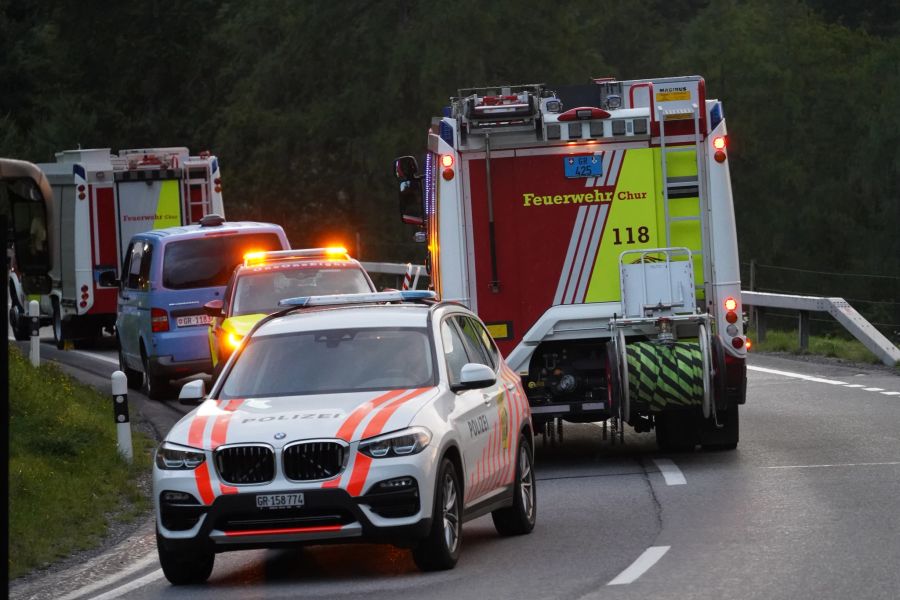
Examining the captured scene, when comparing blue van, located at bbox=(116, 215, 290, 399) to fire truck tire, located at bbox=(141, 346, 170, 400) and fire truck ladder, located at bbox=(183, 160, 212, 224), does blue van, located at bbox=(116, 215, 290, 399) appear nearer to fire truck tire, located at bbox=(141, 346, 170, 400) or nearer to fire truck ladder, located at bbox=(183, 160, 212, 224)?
fire truck tire, located at bbox=(141, 346, 170, 400)

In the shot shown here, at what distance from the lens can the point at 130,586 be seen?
443 inches

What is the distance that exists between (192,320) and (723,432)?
8.22m

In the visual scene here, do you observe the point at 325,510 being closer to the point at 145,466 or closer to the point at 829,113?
the point at 145,466

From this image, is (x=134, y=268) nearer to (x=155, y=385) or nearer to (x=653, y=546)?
(x=155, y=385)

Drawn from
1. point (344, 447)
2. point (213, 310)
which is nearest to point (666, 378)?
point (344, 447)

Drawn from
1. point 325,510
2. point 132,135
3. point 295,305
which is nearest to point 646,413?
point 295,305

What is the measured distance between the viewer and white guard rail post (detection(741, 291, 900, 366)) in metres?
24.9

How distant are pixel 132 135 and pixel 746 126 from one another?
22762 millimetres

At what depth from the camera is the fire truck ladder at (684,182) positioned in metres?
16.3

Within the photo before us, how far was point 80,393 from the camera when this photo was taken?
21516 mm

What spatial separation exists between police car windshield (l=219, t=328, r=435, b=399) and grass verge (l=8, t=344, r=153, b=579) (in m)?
1.82

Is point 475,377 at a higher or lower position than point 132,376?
higher

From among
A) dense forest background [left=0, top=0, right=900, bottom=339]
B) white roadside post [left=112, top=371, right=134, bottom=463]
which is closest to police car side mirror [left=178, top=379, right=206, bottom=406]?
white roadside post [left=112, top=371, right=134, bottom=463]

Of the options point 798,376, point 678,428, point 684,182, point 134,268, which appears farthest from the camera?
point 134,268
